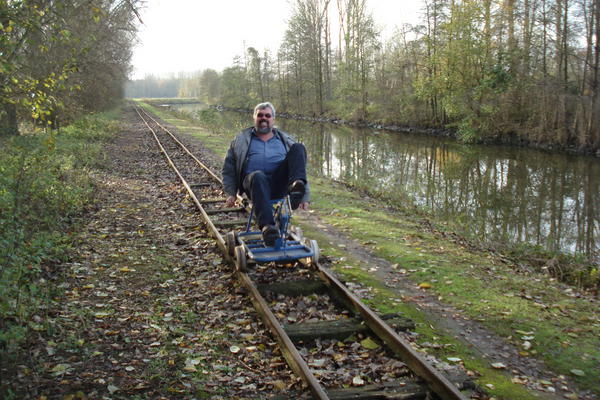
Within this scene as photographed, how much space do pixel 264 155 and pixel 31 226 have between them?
387 cm

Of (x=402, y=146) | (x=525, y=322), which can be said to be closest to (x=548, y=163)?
(x=402, y=146)

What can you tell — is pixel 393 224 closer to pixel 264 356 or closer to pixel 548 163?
pixel 264 356

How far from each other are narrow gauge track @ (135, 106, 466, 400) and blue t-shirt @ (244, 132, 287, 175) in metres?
1.01

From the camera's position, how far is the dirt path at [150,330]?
3.68m

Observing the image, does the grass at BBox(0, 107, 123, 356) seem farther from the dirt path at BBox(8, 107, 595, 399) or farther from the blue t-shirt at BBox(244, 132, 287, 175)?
the blue t-shirt at BBox(244, 132, 287, 175)

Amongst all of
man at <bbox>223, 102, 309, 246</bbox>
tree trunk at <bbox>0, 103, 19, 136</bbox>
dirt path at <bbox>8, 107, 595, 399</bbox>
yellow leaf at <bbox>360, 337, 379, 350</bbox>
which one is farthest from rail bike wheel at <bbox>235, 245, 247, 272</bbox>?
tree trunk at <bbox>0, 103, 19, 136</bbox>

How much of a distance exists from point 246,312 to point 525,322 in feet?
9.83

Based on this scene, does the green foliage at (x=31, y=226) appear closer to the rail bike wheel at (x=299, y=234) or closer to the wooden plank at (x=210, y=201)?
the wooden plank at (x=210, y=201)

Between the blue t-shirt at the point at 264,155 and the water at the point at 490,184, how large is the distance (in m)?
5.89

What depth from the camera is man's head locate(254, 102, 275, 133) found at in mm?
5867

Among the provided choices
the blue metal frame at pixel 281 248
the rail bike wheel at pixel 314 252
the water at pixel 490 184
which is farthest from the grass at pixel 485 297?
the water at pixel 490 184

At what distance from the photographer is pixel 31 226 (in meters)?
7.05

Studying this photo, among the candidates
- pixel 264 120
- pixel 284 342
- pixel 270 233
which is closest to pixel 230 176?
pixel 264 120

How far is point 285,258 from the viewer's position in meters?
5.61
